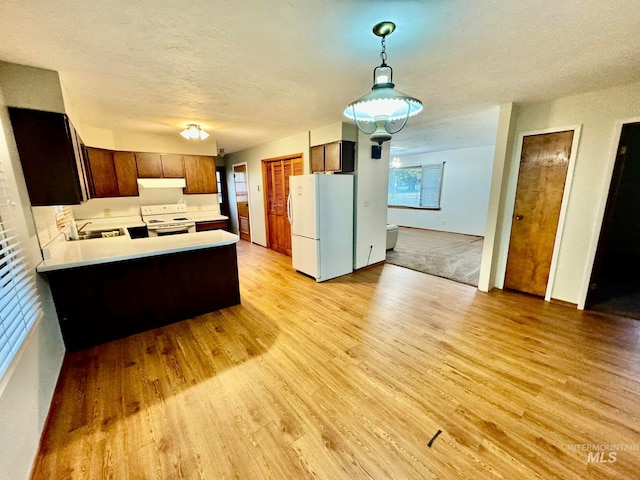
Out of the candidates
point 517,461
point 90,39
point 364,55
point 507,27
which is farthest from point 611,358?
point 90,39

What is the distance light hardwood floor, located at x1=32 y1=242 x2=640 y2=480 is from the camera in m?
1.37

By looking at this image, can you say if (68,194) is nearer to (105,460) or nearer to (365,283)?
(105,460)

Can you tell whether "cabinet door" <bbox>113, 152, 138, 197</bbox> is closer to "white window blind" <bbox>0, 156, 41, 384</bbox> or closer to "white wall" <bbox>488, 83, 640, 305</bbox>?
"white window blind" <bbox>0, 156, 41, 384</bbox>

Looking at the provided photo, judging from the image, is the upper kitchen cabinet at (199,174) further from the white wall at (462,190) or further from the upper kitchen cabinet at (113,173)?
the white wall at (462,190)

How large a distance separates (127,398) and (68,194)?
1659 mm

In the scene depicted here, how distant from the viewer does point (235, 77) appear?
7.35 ft

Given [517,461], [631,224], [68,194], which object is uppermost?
[68,194]

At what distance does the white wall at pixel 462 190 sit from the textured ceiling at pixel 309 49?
14.1 ft

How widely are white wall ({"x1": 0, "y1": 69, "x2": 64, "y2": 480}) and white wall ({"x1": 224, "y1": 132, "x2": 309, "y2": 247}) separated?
3169mm

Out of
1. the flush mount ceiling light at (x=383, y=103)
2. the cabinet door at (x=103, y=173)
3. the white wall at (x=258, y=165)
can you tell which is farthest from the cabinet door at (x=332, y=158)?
the cabinet door at (x=103, y=173)

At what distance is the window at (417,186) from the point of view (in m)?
7.77

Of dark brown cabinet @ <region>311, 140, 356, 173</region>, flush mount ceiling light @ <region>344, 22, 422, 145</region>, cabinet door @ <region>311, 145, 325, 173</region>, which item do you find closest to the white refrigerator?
dark brown cabinet @ <region>311, 140, 356, 173</region>

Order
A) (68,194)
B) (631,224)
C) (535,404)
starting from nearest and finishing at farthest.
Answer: (535,404) → (68,194) → (631,224)

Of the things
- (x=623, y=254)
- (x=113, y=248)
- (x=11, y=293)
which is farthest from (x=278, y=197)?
(x=623, y=254)
